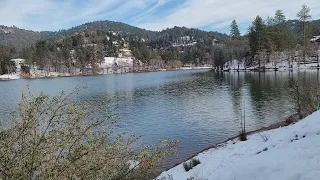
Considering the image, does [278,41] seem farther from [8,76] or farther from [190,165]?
[8,76]

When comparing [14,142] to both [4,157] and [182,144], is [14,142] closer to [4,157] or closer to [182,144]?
[4,157]

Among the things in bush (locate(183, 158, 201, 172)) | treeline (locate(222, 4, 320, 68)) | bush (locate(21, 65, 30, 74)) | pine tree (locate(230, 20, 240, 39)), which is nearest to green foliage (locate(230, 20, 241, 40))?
pine tree (locate(230, 20, 240, 39))

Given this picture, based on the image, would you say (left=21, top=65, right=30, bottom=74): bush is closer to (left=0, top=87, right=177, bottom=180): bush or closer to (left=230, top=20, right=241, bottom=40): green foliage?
(left=230, top=20, right=241, bottom=40): green foliage

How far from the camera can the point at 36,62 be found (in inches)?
6727

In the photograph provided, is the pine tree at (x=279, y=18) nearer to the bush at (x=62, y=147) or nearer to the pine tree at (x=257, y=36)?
the pine tree at (x=257, y=36)

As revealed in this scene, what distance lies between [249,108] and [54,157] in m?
32.1

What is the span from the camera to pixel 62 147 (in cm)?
537

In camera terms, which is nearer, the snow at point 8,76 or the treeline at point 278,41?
the treeline at point 278,41

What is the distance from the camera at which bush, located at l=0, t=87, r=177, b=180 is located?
5.03 meters

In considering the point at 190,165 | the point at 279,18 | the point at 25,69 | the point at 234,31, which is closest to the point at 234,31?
the point at 234,31

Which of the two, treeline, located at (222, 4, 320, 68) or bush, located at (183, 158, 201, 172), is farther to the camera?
treeline, located at (222, 4, 320, 68)

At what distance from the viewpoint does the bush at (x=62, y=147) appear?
5031 mm

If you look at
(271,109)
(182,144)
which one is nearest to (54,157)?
(182,144)

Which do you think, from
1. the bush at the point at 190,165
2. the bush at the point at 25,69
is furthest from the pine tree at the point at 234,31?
the bush at the point at 190,165
